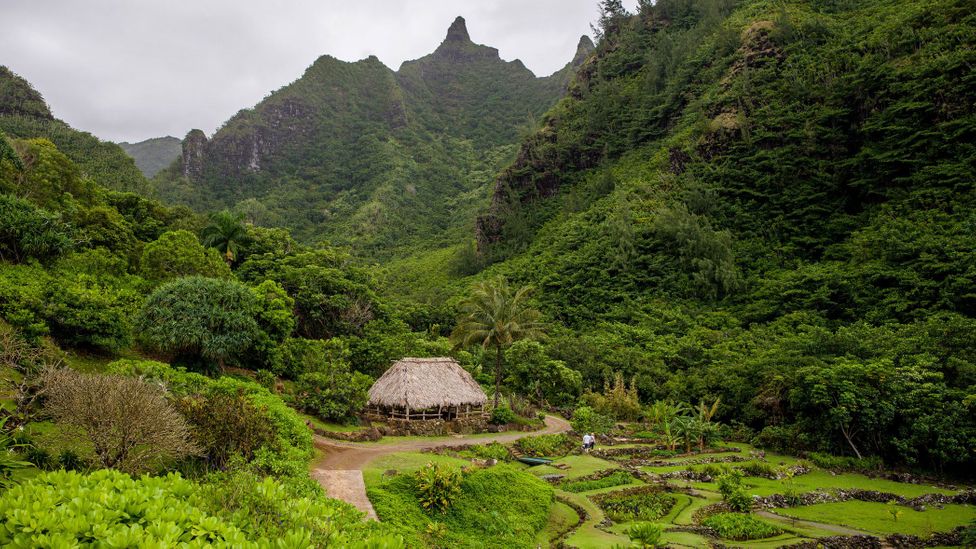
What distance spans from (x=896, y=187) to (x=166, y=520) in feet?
153

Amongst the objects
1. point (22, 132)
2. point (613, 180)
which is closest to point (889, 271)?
point (613, 180)

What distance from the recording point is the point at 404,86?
5901 inches

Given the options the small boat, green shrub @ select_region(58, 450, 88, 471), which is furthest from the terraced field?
green shrub @ select_region(58, 450, 88, 471)

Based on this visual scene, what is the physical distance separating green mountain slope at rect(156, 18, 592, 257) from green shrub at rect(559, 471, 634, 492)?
202ft

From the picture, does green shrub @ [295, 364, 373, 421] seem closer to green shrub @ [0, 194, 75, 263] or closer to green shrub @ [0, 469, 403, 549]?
green shrub @ [0, 194, 75, 263]

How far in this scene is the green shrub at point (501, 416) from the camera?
26.4m

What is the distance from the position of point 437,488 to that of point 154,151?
6946 inches

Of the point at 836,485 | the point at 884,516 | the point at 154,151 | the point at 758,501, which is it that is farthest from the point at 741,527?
the point at 154,151

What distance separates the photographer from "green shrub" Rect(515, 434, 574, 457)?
22.0 metres

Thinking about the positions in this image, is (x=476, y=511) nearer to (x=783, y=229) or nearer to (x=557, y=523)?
(x=557, y=523)

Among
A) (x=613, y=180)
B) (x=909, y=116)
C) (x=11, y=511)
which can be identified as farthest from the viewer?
(x=613, y=180)

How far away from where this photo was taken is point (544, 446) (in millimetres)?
22484

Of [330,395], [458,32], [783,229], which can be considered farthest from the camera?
[458,32]

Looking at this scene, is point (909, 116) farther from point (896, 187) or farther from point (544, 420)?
point (544, 420)
